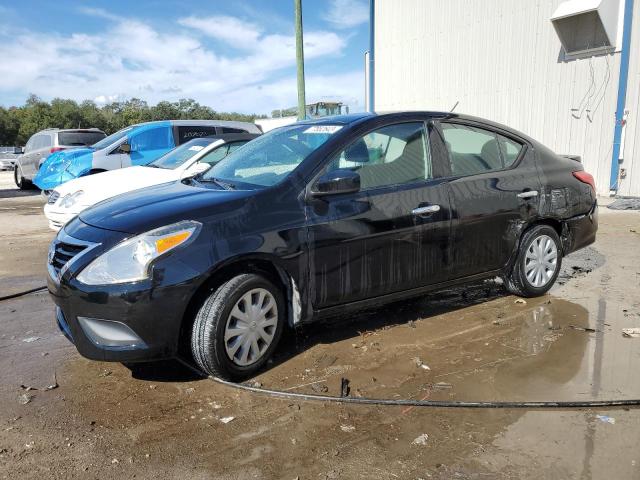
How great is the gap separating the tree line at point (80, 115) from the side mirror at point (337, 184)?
5092 cm

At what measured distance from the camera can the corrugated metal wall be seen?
40.9 ft

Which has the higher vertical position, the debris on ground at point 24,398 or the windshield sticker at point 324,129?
the windshield sticker at point 324,129

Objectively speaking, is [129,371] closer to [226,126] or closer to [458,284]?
[458,284]

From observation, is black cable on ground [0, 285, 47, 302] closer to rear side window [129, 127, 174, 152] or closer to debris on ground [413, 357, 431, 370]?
debris on ground [413, 357, 431, 370]

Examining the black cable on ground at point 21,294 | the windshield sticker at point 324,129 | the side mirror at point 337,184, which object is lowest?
the black cable on ground at point 21,294

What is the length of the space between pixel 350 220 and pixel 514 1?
1258 centimetres

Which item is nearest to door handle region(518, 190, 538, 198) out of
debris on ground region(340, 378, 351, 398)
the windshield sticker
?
the windshield sticker

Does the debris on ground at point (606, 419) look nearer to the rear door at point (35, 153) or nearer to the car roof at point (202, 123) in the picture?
the car roof at point (202, 123)

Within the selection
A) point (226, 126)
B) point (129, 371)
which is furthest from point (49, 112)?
point (129, 371)

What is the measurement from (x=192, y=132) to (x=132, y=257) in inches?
366

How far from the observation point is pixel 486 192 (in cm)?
448

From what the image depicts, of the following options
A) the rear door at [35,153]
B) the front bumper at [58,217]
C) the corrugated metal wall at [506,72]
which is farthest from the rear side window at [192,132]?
the corrugated metal wall at [506,72]

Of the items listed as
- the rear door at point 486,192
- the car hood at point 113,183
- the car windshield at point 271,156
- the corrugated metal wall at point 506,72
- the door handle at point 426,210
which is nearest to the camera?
the car windshield at point 271,156

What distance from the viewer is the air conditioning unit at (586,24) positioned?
1176cm
